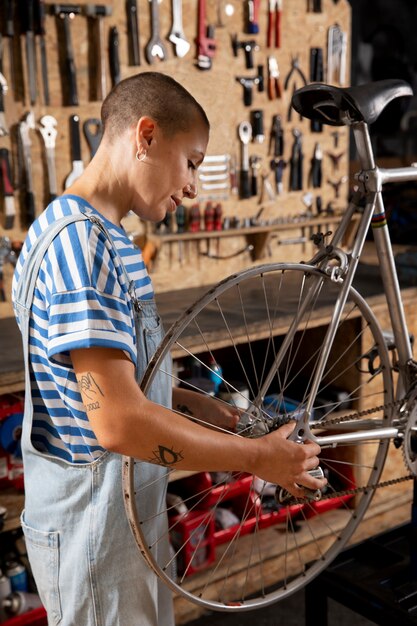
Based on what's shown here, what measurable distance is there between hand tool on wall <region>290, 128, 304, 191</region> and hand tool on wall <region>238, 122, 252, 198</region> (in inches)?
9.5

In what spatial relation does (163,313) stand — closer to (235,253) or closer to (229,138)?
(235,253)

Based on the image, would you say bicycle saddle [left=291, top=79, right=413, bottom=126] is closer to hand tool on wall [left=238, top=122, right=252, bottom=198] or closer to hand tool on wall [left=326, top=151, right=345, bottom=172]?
hand tool on wall [left=238, top=122, right=252, bottom=198]

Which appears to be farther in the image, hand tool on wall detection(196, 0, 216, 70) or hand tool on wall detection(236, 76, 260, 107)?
hand tool on wall detection(236, 76, 260, 107)

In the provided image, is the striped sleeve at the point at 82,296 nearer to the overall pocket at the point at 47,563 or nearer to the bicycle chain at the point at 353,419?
the overall pocket at the point at 47,563

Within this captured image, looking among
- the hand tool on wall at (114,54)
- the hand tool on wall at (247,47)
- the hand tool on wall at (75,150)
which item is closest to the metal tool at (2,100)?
the hand tool on wall at (75,150)

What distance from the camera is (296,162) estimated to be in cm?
307

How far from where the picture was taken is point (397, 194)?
17.5 feet

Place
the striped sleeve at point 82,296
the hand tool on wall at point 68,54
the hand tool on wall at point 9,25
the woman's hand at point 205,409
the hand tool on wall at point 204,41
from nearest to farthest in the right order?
the striped sleeve at point 82,296 → the woman's hand at point 205,409 → the hand tool on wall at point 9,25 → the hand tool on wall at point 68,54 → the hand tool on wall at point 204,41

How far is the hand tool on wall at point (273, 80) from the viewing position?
9.61ft

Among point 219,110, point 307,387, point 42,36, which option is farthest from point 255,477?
point 42,36

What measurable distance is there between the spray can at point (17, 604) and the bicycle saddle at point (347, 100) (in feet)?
4.97

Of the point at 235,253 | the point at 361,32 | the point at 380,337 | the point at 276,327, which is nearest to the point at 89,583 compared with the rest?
the point at 380,337

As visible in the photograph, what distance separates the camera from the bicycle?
5.23 ft

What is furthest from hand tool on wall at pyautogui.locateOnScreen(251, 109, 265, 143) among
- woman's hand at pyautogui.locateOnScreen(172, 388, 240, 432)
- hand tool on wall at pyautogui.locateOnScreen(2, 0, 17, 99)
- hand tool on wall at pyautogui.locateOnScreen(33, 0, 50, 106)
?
woman's hand at pyautogui.locateOnScreen(172, 388, 240, 432)
